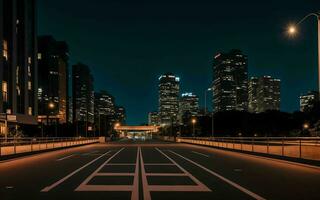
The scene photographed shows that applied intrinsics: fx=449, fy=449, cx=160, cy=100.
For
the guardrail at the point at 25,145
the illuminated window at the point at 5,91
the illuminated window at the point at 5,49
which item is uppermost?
the illuminated window at the point at 5,49

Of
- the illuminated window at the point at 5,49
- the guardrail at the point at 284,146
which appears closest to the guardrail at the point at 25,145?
the guardrail at the point at 284,146

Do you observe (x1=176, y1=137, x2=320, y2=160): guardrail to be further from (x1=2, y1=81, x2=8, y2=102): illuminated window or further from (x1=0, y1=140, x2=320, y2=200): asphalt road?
(x1=2, y1=81, x2=8, y2=102): illuminated window

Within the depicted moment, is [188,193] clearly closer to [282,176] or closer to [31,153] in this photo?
[282,176]

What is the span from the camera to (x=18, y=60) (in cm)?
8169

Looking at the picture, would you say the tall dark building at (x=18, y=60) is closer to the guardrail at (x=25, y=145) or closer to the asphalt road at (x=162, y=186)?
the guardrail at (x=25, y=145)

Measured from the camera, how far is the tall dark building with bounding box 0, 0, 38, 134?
73312mm

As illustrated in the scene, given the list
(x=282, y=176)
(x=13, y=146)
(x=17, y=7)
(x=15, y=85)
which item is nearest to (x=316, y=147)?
(x=282, y=176)

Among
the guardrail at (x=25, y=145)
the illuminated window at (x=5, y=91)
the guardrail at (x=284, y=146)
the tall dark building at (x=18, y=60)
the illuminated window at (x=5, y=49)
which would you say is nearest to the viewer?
the guardrail at (x=284, y=146)

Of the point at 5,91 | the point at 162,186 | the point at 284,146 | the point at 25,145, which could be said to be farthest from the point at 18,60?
the point at 162,186

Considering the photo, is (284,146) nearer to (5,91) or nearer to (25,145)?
(25,145)

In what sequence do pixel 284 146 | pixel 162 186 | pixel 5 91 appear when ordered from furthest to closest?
1. pixel 5 91
2. pixel 284 146
3. pixel 162 186

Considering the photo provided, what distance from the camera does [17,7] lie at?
8294 cm

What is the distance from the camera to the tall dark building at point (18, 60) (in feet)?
241

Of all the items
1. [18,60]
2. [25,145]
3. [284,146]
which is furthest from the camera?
[18,60]
